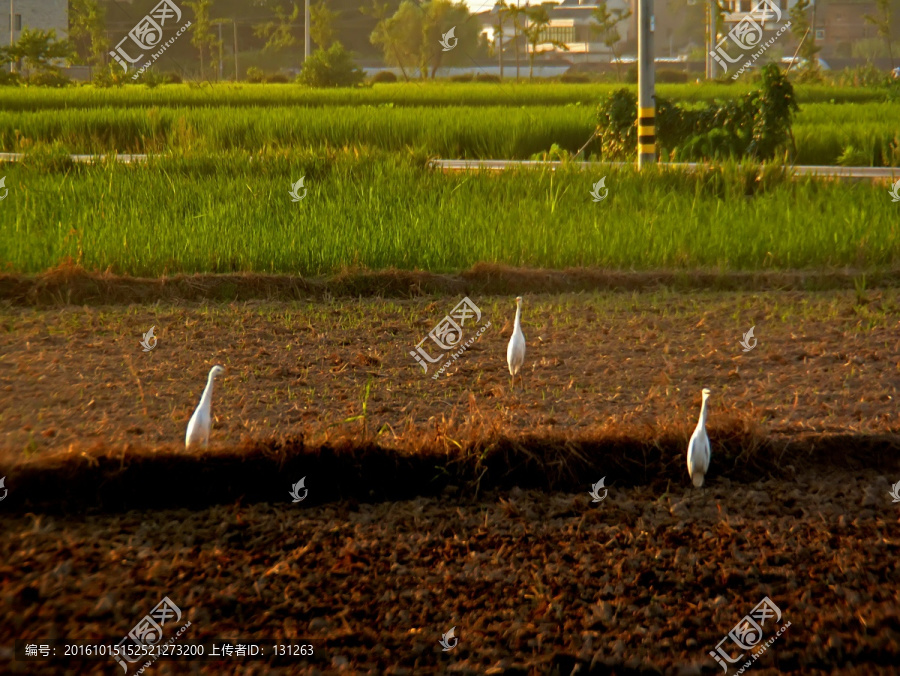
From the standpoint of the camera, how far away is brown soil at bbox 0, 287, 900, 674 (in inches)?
87.4

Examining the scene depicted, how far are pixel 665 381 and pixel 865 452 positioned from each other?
869 mm

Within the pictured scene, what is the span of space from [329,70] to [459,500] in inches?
963

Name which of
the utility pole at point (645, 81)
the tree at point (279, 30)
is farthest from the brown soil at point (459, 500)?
the tree at point (279, 30)

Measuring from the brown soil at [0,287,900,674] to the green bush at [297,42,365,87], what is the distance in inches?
886

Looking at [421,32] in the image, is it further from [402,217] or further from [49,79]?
[402,217]

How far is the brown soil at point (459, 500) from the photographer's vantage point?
2221mm

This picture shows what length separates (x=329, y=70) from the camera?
85.5 feet

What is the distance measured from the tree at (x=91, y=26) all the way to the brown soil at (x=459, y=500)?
2786 cm

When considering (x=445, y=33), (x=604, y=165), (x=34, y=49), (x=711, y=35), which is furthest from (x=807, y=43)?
(x=604, y=165)

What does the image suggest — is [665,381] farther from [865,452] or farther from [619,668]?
[619,668]

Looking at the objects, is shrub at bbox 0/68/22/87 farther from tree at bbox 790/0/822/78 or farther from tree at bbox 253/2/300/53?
tree at bbox 790/0/822/78

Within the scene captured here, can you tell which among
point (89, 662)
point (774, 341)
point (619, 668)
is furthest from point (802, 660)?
point (774, 341)

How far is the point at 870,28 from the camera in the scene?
55.8m

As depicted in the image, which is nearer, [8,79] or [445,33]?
[8,79]
